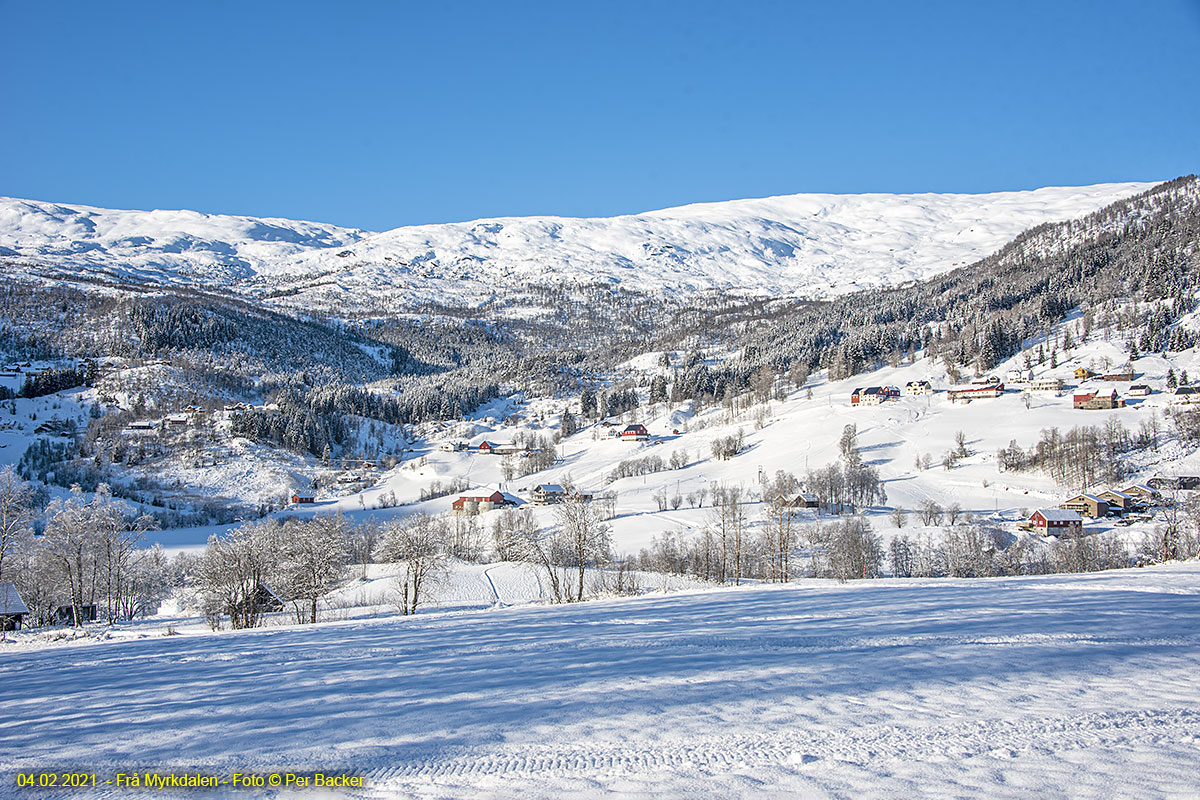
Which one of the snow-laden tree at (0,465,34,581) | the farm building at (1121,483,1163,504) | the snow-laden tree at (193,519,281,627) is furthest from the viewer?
the farm building at (1121,483,1163,504)

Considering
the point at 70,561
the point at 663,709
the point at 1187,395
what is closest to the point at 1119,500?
the point at 1187,395

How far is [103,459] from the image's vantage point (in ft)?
419

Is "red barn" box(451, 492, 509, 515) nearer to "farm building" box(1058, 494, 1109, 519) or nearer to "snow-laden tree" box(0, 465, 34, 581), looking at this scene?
"snow-laden tree" box(0, 465, 34, 581)

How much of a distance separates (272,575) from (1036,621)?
38752 mm

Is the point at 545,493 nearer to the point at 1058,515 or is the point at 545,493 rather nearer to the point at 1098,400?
the point at 1058,515

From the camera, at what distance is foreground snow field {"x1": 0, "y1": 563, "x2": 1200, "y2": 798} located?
20.2 feet

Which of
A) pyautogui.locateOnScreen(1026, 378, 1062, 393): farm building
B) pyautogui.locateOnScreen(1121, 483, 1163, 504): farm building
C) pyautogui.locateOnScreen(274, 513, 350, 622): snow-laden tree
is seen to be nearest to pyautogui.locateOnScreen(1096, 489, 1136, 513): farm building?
pyautogui.locateOnScreen(1121, 483, 1163, 504): farm building

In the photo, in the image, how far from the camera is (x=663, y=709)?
8.13m

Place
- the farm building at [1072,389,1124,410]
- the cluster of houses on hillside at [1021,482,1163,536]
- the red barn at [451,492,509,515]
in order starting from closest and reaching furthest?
1. the cluster of houses on hillside at [1021,482,1163,536]
2. the red barn at [451,492,509,515]
3. the farm building at [1072,389,1124,410]

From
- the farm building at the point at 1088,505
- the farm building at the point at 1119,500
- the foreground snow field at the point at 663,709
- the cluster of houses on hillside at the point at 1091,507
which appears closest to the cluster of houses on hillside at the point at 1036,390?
the cluster of houses on hillside at the point at 1091,507

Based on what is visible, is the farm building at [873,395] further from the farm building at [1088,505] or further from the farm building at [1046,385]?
the farm building at [1088,505]

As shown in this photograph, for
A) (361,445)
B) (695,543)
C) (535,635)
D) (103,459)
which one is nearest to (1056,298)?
(695,543)

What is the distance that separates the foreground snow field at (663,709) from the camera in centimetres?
615

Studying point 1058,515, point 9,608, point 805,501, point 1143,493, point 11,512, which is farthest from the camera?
point 805,501
